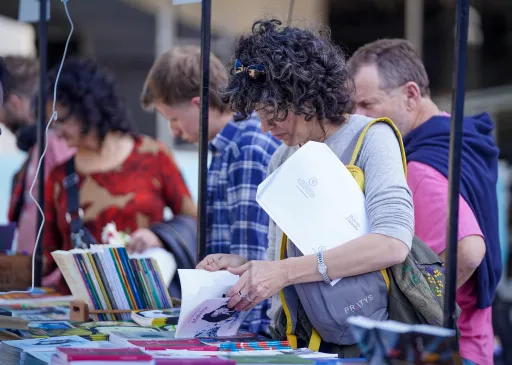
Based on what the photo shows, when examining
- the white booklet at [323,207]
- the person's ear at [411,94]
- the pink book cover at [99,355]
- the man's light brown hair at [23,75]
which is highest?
the man's light brown hair at [23,75]

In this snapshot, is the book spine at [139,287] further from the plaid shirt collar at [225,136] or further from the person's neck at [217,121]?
the person's neck at [217,121]

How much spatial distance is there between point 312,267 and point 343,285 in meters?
0.08

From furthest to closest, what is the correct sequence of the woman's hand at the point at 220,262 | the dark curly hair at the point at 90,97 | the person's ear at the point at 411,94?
the dark curly hair at the point at 90,97
the person's ear at the point at 411,94
the woman's hand at the point at 220,262

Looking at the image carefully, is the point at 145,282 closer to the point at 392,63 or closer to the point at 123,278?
the point at 123,278

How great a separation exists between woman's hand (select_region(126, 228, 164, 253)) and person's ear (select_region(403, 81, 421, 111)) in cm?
105

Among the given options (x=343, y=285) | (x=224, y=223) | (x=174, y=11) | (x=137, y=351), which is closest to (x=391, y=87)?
(x=224, y=223)

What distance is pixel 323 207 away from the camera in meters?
1.80

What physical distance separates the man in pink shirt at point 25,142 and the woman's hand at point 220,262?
1.59 m

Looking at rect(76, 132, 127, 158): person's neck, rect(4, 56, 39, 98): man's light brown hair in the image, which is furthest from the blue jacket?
rect(4, 56, 39, 98): man's light brown hair

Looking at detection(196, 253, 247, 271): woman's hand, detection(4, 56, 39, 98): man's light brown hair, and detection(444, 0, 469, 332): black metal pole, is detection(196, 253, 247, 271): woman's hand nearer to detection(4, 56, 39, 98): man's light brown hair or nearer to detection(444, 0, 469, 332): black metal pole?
detection(444, 0, 469, 332): black metal pole

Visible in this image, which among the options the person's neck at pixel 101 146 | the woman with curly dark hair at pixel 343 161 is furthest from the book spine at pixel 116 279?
the person's neck at pixel 101 146

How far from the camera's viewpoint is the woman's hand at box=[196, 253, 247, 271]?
2039 mm

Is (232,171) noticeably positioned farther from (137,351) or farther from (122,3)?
(122,3)

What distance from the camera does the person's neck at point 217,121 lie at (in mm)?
2666
